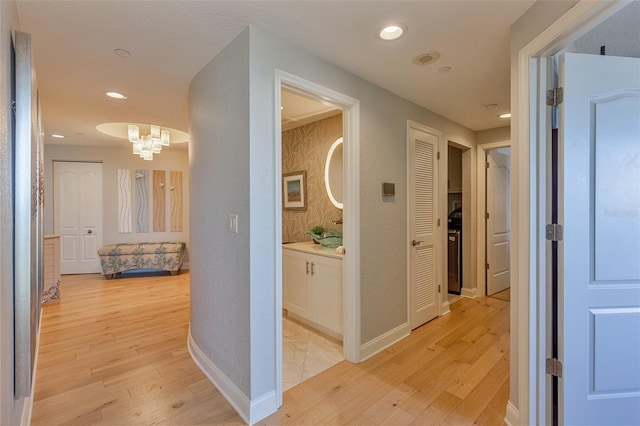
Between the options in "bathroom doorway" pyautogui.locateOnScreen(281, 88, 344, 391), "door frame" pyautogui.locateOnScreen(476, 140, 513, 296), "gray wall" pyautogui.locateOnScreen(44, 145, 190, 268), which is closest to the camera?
"bathroom doorway" pyautogui.locateOnScreen(281, 88, 344, 391)

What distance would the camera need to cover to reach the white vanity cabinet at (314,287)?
2.74m

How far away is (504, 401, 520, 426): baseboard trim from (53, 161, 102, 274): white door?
651 centimetres

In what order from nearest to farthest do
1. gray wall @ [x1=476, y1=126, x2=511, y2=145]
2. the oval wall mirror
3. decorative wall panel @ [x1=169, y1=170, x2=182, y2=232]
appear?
the oval wall mirror
gray wall @ [x1=476, y1=126, x2=511, y2=145]
decorative wall panel @ [x1=169, y1=170, x2=182, y2=232]

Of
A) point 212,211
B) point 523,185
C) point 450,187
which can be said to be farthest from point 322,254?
point 450,187

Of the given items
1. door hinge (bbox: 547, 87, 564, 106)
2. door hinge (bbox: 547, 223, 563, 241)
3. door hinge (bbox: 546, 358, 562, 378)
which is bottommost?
door hinge (bbox: 546, 358, 562, 378)

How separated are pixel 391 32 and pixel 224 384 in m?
2.50

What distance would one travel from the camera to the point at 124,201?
5727mm

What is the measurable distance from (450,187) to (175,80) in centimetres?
407

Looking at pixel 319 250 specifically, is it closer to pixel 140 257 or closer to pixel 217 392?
pixel 217 392

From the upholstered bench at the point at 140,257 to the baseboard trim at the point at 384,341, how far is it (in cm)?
425

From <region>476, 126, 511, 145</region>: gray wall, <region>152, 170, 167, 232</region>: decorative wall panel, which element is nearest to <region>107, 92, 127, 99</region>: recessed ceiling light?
<region>152, 170, 167, 232</region>: decorative wall panel

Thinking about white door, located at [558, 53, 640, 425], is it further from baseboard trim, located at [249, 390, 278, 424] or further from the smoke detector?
baseboard trim, located at [249, 390, 278, 424]

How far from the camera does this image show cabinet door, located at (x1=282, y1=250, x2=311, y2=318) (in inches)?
121

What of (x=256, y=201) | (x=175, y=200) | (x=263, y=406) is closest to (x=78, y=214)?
(x=175, y=200)
